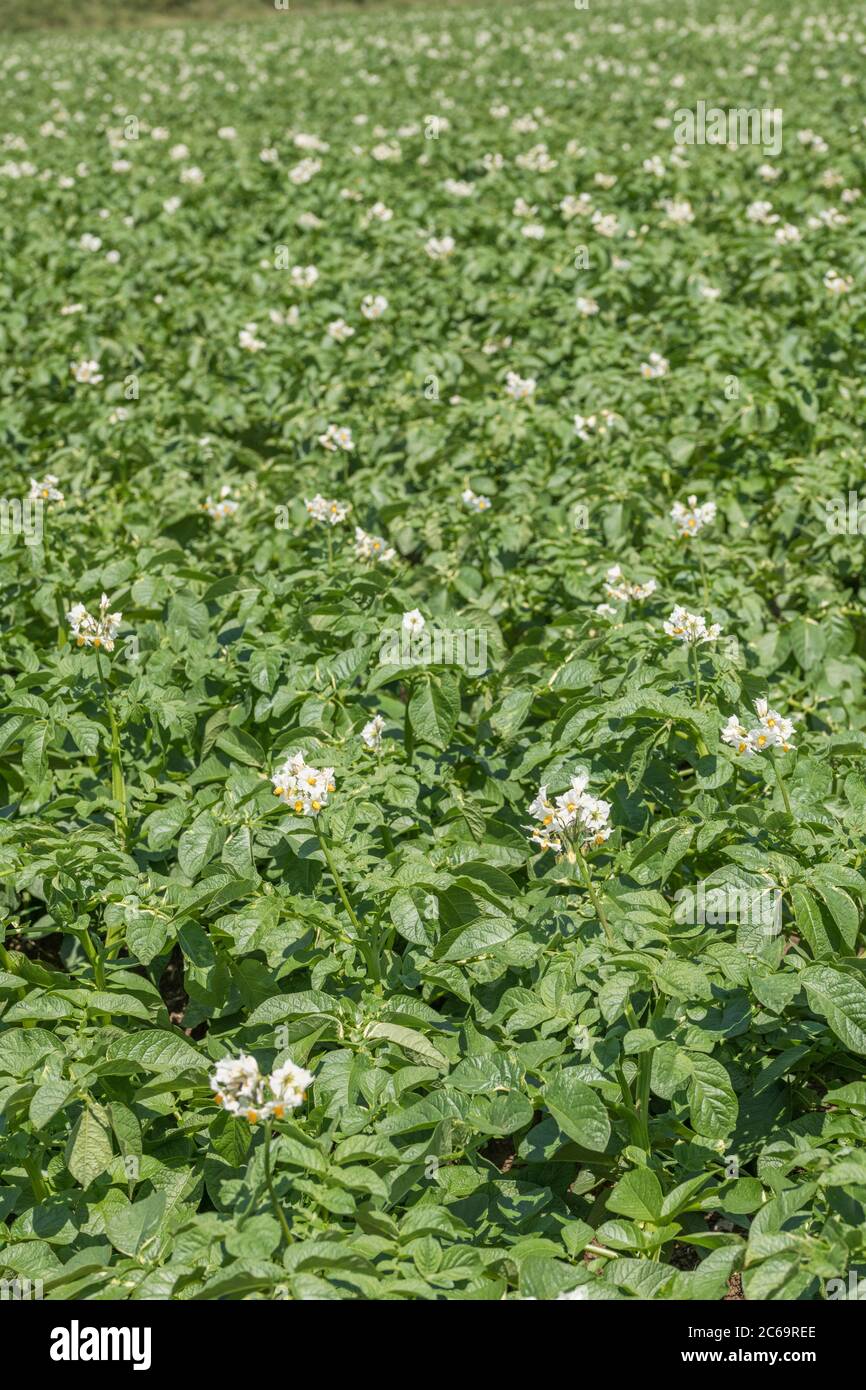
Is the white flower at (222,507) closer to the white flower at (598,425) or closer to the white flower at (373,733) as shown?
the white flower at (598,425)

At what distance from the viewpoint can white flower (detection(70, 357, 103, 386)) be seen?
5.24 m

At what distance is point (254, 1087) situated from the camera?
177 centimetres

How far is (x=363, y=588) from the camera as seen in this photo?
3.27m

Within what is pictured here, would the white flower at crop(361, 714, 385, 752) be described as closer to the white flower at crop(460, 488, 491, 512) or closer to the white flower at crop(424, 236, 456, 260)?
the white flower at crop(460, 488, 491, 512)

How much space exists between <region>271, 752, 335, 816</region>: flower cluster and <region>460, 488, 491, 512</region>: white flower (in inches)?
73.2

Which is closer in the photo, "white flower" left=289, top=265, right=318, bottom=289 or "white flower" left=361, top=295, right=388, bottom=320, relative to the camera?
"white flower" left=361, top=295, right=388, bottom=320

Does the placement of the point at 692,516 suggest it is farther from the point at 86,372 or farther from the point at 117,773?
the point at 86,372

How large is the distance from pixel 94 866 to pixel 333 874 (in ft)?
1.72

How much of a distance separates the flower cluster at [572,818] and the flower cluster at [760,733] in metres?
0.35

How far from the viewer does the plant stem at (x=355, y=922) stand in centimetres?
235

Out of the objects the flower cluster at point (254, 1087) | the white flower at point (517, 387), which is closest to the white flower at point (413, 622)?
the flower cluster at point (254, 1087)

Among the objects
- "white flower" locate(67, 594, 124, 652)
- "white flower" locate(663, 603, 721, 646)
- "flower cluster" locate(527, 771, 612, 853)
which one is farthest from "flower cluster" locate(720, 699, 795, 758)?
"white flower" locate(67, 594, 124, 652)
